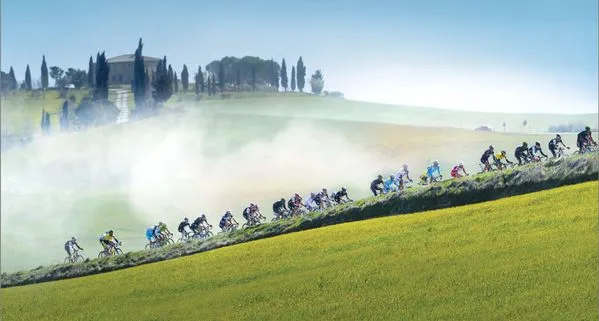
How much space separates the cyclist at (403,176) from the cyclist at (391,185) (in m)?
0.15

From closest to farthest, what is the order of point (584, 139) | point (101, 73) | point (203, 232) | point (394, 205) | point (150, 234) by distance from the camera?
A: 1. point (394, 205)
2. point (584, 139)
3. point (101, 73)
4. point (150, 234)
5. point (203, 232)

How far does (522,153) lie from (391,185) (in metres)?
4.11

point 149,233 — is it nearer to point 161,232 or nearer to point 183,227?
point 161,232

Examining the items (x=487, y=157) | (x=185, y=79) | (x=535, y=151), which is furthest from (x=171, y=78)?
(x=535, y=151)

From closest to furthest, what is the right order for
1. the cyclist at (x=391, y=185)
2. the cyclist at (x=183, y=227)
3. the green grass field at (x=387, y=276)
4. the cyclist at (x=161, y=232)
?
1. the green grass field at (x=387, y=276)
2. the cyclist at (x=391, y=185)
3. the cyclist at (x=161, y=232)
4. the cyclist at (x=183, y=227)

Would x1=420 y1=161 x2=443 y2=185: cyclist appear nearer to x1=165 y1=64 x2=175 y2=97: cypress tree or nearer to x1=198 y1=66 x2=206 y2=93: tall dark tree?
x1=198 y1=66 x2=206 y2=93: tall dark tree

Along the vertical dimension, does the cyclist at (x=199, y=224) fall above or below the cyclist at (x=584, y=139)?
below

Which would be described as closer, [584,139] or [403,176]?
[584,139]

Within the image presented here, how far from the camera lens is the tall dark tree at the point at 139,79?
2961 centimetres

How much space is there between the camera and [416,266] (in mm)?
23641

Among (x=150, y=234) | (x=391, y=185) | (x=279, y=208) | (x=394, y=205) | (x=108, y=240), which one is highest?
(x=391, y=185)

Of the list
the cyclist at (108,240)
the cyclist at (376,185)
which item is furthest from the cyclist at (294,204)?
the cyclist at (108,240)

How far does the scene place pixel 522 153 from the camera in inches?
1190

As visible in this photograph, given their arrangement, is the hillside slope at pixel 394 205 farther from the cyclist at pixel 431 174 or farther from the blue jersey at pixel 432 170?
the blue jersey at pixel 432 170
